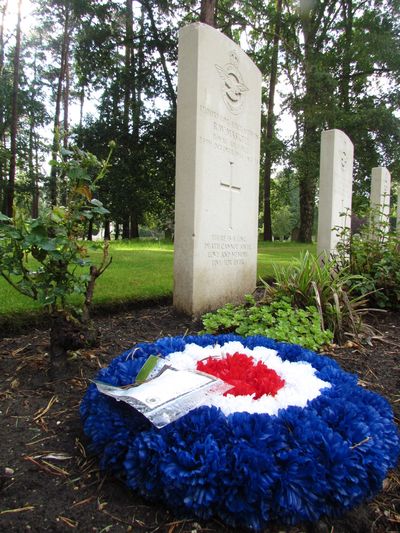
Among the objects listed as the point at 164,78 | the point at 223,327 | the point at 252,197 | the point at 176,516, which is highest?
the point at 164,78

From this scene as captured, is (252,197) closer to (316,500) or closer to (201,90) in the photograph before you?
(201,90)

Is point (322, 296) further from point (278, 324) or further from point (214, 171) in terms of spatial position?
point (214, 171)

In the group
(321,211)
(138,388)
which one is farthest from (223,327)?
(321,211)

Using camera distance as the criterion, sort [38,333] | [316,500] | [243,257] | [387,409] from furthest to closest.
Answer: [243,257], [38,333], [387,409], [316,500]

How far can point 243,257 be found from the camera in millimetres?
4320

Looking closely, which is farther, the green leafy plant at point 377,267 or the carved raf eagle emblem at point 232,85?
the green leafy plant at point 377,267

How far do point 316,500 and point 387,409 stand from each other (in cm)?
58

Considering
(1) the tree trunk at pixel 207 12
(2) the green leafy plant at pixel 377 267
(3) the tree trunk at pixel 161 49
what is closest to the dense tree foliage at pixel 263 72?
(3) the tree trunk at pixel 161 49

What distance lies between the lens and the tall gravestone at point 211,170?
3.52m

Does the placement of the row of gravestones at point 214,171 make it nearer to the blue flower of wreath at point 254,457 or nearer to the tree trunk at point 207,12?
the blue flower of wreath at point 254,457

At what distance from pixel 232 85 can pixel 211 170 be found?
3.22ft

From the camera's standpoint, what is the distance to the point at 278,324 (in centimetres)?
288

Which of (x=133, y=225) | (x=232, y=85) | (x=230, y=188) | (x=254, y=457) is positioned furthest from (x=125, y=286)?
(x=133, y=225)

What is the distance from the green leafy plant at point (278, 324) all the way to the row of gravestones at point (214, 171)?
62 cm
